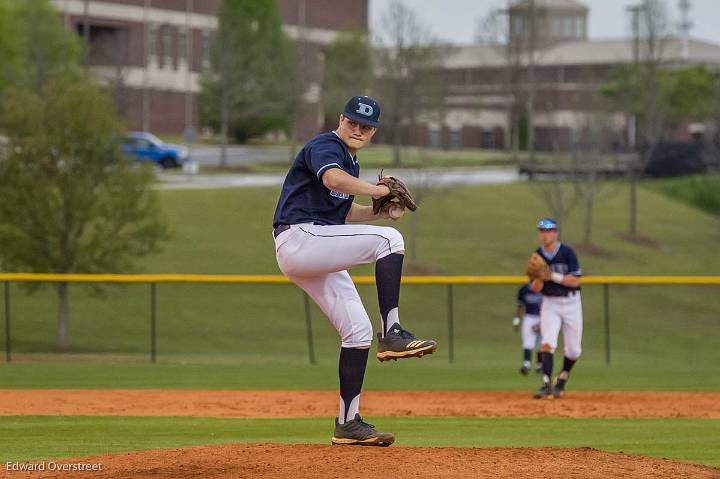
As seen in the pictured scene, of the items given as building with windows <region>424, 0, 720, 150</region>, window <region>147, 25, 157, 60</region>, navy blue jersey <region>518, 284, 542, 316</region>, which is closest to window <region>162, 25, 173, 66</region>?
window <region>147, 25, 157, 60</region>

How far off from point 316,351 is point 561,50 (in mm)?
67804

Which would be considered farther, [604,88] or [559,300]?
[604,88]

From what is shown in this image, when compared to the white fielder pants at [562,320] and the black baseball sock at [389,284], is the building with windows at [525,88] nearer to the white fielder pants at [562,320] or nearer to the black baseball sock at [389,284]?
the white fielder pants at [562,320]

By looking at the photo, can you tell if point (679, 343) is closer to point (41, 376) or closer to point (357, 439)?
point (41, 376)

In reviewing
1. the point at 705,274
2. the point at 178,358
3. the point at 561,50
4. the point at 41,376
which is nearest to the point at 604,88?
the point at 561,50

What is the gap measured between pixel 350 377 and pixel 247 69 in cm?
5515

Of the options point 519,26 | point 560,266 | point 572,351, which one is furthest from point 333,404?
point 519,26

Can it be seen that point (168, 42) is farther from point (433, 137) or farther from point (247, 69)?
point (433, 137)

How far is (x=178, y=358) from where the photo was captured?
22.6m

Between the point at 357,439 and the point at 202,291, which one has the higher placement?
the point at 357,439

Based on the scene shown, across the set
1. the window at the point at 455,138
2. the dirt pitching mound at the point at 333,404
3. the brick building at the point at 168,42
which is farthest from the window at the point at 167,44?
the dirt pitching mound at the point at 333,404

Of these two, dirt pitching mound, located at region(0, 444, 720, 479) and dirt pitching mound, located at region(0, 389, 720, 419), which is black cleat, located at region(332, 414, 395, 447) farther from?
dirt pitching mound, located at region(0, 389, 720, 419)

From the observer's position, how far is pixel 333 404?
13.9m

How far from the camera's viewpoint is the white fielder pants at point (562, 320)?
46.3 ft
